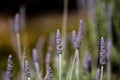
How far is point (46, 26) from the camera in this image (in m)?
3.79

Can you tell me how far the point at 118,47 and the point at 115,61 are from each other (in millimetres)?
64

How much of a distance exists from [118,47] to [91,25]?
157 mm

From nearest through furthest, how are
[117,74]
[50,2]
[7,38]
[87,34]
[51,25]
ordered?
[117,74] < [87,34] < [7,38] < [51,25] < [50,2]

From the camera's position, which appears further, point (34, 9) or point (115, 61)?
point (34, 9)

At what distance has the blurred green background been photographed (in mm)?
1688

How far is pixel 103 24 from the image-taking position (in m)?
1.70

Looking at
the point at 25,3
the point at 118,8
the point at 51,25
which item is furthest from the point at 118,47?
the point at 25,3

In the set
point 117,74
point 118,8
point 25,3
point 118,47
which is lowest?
point 117,74

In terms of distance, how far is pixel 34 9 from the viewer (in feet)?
13.7

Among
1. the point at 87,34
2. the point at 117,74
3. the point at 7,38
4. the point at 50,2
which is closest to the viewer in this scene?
the point at 117,74

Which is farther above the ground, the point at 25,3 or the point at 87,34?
the point at 25,3

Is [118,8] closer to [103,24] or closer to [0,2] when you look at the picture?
[103,24]

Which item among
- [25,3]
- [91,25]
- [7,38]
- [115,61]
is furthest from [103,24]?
[25,3]

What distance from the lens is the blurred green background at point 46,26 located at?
1688 millimetres
